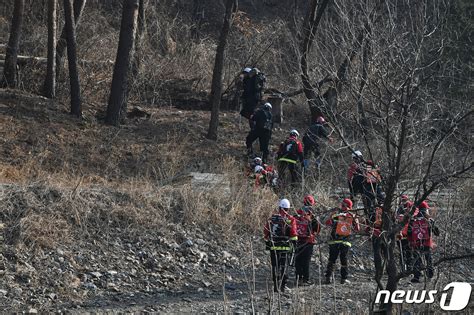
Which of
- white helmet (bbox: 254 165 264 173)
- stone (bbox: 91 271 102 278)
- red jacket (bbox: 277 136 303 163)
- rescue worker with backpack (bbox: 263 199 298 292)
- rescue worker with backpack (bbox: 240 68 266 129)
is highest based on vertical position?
rescue worker with backpack (bbox: 240 68 266 129)

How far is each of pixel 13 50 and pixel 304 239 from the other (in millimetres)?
13260

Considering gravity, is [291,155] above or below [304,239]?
above

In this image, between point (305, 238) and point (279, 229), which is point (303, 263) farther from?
point (279, 229)

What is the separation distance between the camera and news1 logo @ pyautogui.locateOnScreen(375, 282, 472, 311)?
11.6 m

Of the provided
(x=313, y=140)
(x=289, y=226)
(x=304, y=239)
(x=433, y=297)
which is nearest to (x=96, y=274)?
(x=289, y=226)

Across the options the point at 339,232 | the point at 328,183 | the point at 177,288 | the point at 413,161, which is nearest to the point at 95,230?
the point at 177,288

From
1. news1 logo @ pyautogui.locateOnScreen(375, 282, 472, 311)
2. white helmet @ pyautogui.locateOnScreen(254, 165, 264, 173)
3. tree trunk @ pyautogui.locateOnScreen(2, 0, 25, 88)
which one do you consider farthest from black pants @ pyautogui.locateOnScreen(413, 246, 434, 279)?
tree trunk @ pyautogui.locateOnScreen(2, 0, 25, 88)

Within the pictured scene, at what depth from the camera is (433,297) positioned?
38.2 ft

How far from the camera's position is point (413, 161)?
12336 millimetres

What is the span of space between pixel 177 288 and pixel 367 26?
6.66 meters

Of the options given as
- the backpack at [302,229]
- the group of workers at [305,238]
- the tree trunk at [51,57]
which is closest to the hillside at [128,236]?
the group of workers at [305,238]

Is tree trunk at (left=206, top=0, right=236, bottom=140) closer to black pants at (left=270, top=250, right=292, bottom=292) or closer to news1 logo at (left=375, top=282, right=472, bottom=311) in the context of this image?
black pants at (left=270, top=250, right=292, bottom=292)

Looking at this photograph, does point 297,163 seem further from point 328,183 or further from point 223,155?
point 223,155

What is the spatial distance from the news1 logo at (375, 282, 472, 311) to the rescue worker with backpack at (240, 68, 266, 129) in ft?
50.8
